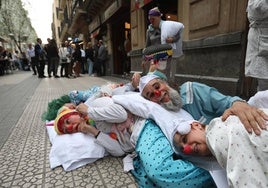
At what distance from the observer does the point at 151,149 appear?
1.48 metres

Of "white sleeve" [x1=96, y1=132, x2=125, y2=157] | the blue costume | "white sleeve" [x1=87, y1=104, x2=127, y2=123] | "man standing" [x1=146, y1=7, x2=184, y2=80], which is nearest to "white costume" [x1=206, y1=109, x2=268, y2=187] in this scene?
the blue costume

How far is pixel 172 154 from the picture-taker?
144 cm

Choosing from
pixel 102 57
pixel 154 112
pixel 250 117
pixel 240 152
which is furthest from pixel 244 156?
pixel 102 57

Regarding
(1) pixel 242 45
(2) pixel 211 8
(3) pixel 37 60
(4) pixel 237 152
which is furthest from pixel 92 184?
(3) pixel 37 60

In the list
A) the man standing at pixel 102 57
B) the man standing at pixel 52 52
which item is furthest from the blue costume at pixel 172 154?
the man standing at pixel 52 52

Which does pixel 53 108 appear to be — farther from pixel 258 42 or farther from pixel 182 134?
pixel 258 42

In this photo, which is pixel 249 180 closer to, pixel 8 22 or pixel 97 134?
pixel 97 134

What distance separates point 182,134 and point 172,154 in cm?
21

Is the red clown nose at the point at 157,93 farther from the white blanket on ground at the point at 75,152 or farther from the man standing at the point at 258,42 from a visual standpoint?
the man standing at the point at 258,42

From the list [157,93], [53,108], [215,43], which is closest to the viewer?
[157,93]

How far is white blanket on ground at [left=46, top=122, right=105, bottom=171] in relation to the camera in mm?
1889

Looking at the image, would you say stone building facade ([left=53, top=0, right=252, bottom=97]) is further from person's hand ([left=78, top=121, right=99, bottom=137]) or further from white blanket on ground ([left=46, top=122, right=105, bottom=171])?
white blanket on ground ([left=46, top=122, right=105, bottom=171])

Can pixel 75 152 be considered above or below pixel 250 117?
below

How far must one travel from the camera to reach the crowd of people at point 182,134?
93cm
